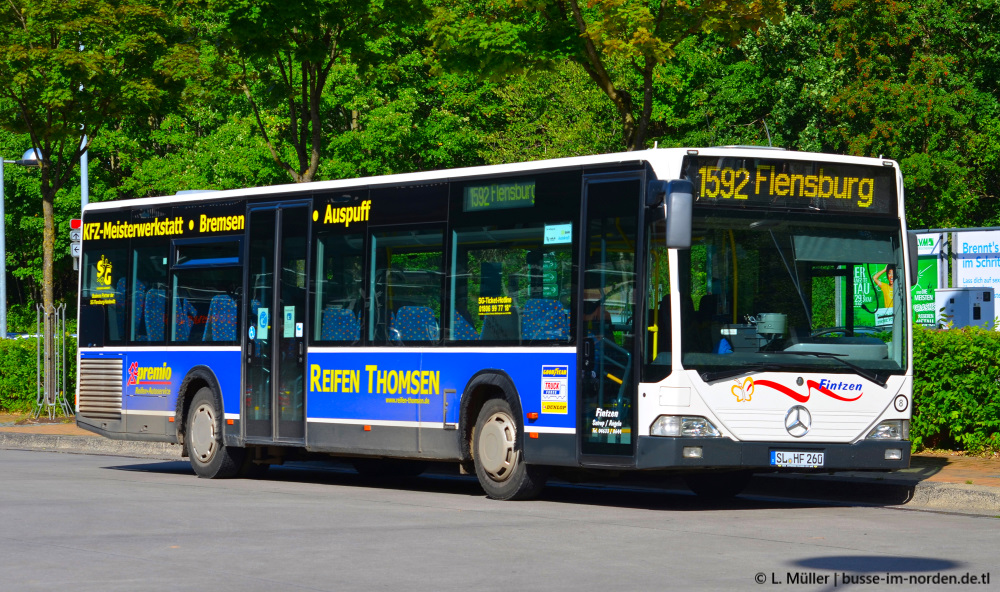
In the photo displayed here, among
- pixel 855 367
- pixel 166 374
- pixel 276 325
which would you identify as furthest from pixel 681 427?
pixel 166 374

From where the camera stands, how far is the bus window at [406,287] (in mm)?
A: 15156

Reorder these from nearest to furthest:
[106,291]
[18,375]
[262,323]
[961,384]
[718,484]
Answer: [718,484] < [961,384] < [262,323] < [106,291] < [18,375]

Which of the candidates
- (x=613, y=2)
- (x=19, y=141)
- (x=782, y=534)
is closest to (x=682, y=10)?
(x=613, y=2)

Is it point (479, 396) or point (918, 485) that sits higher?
point (479, 396)

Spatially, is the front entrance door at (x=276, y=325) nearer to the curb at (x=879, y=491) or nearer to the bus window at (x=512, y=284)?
the bus window at (x=512, y=284)

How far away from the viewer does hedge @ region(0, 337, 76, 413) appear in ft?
104

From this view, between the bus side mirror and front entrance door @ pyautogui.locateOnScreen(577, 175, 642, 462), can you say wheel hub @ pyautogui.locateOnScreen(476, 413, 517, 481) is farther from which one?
the bus side mirror

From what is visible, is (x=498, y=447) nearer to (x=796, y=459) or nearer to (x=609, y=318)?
(x=609, y=318)

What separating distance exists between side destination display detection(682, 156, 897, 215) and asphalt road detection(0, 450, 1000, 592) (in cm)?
270

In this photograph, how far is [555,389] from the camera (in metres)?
13.7

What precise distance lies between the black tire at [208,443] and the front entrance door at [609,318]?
19.5 feet

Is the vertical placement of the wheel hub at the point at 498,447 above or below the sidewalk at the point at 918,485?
above

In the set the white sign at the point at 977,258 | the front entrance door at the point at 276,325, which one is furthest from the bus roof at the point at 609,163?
the white sign at the point at 977,258

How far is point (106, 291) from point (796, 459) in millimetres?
10116
